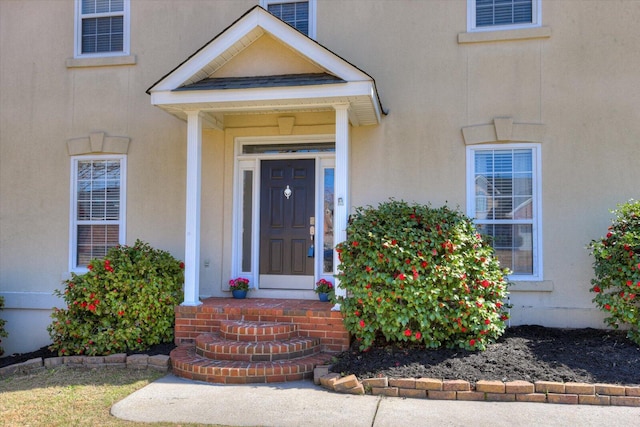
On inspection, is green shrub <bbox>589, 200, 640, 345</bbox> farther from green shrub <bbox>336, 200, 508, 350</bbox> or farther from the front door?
the front door

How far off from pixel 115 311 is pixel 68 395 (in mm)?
1387

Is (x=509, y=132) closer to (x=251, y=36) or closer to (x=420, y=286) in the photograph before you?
(x=420, y=286)

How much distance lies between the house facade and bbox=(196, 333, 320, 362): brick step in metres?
1.16

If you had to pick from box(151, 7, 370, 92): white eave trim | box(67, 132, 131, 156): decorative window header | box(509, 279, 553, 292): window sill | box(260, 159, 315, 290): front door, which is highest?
box(151, 7, 370, 92): white eave trim

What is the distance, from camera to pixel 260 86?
6121mm

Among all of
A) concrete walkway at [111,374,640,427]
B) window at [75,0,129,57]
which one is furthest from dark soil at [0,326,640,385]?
window at [75,0,129,57]

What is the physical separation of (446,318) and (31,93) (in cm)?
738

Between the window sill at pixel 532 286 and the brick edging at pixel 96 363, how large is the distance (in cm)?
458

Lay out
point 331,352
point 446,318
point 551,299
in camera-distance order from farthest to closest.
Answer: point 551,299, point 331,352, point 446,318

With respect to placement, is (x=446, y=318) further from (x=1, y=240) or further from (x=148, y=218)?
(x=1, y=240)

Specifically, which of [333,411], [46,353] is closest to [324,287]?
[333,411]

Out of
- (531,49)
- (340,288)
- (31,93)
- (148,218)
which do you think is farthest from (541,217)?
(31,93)

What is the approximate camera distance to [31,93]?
27.0 feet

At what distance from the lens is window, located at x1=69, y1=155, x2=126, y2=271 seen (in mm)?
7980
